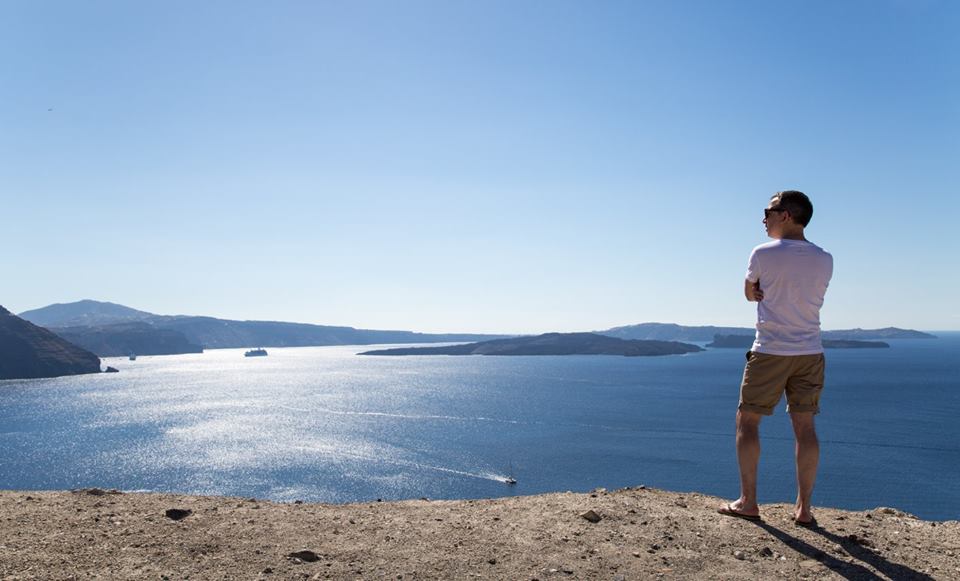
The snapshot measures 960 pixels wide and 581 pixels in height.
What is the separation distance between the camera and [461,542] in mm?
5043

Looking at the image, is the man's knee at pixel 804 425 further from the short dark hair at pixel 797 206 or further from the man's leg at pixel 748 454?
the short dark hair at pixel 797 206

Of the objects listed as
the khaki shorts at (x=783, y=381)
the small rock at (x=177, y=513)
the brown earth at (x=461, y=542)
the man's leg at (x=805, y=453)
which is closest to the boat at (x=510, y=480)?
the brown earth at (x=461, y=542)

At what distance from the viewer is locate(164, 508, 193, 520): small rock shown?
5.76 meters

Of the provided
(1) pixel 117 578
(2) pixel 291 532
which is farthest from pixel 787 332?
(1) pixel 117 578

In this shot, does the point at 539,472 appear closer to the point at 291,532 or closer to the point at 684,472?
the point at 684,472

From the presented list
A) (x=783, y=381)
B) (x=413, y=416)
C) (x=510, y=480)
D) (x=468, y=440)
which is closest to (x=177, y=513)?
(x=783, y=381)

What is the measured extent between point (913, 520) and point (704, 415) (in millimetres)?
89531

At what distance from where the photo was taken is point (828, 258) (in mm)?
5262

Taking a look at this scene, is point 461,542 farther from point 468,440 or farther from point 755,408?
point 468,440

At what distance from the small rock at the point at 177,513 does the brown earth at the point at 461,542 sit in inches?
2.0

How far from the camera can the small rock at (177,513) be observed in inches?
227

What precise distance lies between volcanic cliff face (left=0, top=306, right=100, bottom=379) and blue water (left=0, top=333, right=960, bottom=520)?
46312 mm

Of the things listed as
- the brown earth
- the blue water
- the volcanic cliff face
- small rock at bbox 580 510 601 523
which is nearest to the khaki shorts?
the brown earth

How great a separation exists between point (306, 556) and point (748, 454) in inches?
159
